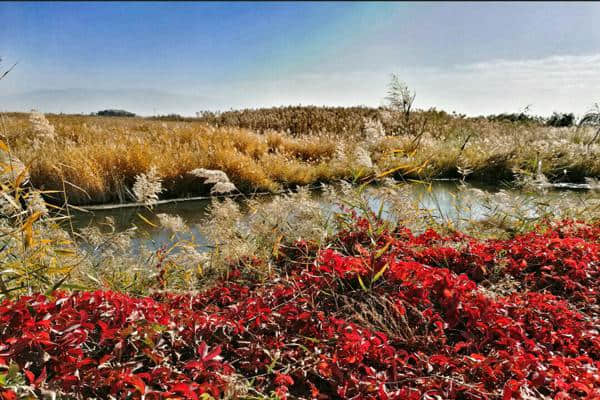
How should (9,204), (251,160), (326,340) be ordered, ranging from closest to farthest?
(326,340), (9,204), (251,160)

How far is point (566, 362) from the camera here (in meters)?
2.12

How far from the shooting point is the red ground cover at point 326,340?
5.95 ft

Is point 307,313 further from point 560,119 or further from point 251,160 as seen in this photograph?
point 560,119

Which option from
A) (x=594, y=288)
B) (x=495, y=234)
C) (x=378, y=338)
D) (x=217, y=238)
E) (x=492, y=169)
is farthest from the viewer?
(x=492, y=169)

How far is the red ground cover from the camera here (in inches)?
71.4

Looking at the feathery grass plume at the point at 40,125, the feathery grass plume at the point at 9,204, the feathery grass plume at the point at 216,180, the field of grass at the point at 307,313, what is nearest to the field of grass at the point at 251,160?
the field of grass at the point at 307,313

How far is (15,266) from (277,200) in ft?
6.90

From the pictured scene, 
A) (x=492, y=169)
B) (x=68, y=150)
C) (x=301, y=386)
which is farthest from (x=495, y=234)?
(x=68, y=150)

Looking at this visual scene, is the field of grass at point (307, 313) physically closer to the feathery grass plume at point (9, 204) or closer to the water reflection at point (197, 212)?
the feathery grass plume at point (9, 204)

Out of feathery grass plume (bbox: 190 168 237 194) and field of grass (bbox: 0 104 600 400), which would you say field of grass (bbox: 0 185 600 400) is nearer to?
field of grass (bbox: 0 104 600 400)

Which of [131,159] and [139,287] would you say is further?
[131,159]

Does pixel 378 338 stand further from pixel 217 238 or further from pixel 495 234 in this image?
pixel 495 234

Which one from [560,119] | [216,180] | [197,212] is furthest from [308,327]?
[560,119]

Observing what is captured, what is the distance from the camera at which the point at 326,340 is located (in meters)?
2.20
